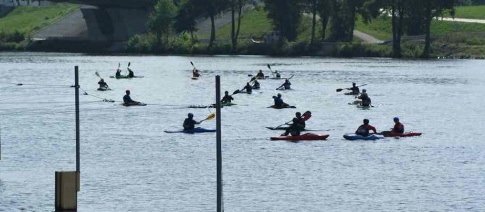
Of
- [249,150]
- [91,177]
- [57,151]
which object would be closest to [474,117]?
[249,150]

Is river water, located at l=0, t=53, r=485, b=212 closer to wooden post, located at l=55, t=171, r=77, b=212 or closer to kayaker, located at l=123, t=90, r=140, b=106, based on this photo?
kayaker, located at l=123, t=90, r=140, b=106

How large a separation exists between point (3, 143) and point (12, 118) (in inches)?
778

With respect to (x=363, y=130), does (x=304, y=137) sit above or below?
below

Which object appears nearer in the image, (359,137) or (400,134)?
(359,137)

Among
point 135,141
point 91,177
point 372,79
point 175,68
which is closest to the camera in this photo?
point 91,177

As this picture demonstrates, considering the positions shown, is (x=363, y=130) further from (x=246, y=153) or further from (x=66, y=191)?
(x=66, y=191)

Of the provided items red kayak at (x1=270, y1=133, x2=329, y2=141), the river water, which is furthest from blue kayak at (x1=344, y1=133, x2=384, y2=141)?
red kayak at (x1=270, y1=133, x2=329, y2=141)

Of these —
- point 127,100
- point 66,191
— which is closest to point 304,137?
point 127,100

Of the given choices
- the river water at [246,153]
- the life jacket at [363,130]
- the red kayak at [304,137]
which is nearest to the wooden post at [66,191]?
the river water at [246,153]

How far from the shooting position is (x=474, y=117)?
4444 inches

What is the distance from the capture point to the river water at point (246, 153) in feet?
217

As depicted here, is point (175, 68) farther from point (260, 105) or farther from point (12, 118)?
point (12, 118)

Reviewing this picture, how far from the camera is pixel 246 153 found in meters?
84.9

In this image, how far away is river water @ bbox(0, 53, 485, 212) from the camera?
66.2 m
